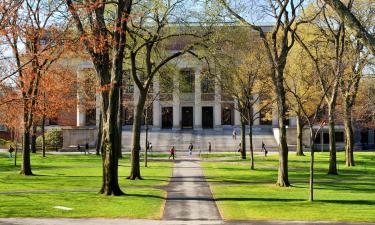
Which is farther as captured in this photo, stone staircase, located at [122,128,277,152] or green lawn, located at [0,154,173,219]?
stone staircase, located at [122,128,277,152]

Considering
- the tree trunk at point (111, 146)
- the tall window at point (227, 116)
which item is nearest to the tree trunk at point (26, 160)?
the tree trunk at point (111, 146)

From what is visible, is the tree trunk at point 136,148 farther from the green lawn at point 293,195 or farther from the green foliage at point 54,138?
the green foliage at point 54,138

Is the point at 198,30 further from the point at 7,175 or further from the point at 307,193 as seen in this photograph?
the point at 7,175

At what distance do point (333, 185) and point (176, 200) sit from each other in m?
10.7

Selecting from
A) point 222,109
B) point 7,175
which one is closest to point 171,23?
point 7,175

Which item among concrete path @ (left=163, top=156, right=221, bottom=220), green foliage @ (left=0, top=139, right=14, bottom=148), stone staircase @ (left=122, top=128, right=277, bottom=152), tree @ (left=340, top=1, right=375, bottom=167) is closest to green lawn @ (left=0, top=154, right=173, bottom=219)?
concrete path @ (left=163, top=156, right=221, bottom=220)

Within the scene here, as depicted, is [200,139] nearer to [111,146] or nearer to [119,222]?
[111,146]

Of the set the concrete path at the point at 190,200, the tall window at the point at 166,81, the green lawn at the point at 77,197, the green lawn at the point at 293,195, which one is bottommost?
the green lawn at the point at 293,195

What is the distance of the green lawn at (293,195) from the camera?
56.2 feet

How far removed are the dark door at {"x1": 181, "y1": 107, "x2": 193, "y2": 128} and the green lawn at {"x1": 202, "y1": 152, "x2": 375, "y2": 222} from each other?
46587 mm

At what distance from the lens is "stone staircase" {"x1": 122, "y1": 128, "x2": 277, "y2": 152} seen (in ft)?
211

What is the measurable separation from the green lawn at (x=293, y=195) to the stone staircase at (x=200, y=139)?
28.6 meters

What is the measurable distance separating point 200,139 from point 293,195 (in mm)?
46797

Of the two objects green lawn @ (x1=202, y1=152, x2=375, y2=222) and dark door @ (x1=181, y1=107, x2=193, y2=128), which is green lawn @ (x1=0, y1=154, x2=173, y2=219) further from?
dark door @ (x1=181, y1=107, x2=193, y2=128)
